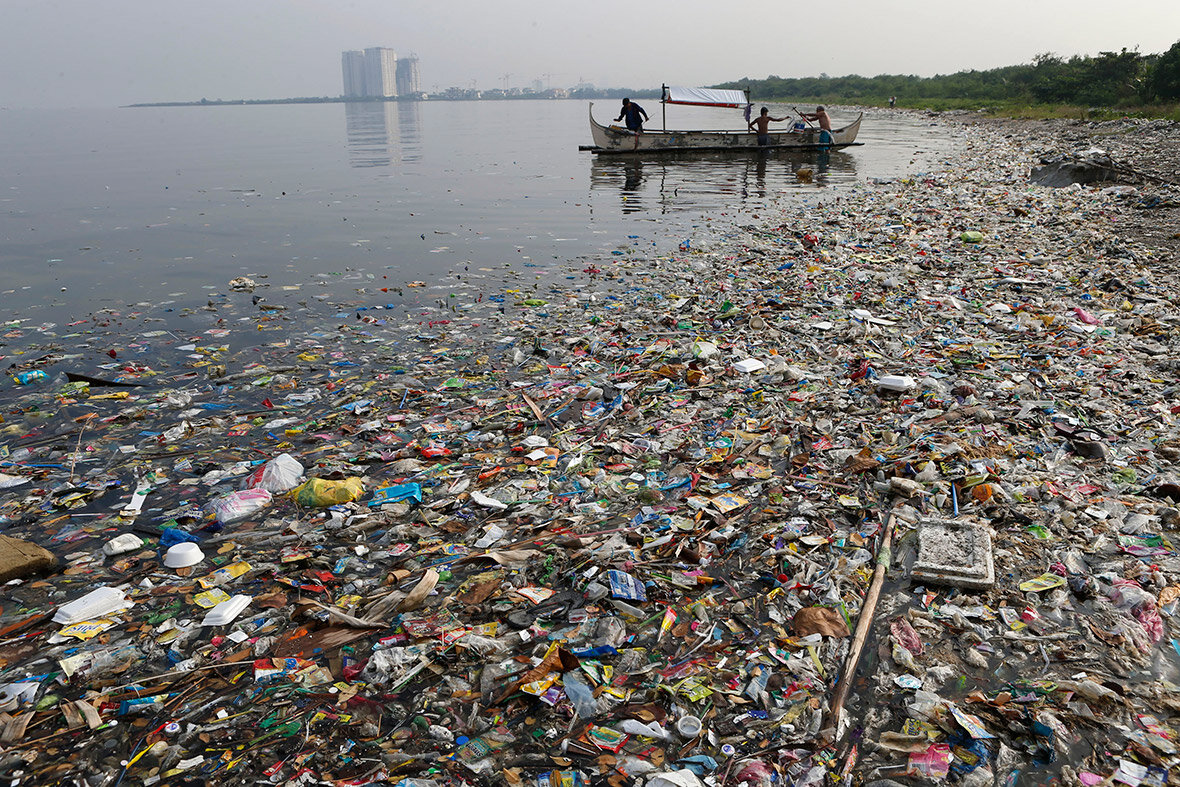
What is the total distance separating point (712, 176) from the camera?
74.1 ft

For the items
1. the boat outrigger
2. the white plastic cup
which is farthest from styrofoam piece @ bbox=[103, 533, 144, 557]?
the boat outrigger

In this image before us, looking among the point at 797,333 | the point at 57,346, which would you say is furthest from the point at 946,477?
the point at 57,346

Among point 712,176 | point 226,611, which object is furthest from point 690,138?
point 226,611

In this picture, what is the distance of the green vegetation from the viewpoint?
32.7 meters

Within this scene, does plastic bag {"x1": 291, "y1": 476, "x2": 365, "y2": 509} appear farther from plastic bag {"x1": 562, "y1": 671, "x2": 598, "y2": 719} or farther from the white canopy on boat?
the white canopy on boat

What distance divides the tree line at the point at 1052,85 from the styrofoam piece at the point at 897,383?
38.4 metres

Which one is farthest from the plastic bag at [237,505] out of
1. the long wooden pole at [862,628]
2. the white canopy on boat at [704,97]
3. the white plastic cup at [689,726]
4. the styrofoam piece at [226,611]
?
the white canopy on boat at [704,97]

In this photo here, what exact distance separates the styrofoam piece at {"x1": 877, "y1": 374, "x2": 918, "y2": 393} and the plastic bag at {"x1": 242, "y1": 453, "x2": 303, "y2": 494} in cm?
428

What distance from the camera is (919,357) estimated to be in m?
6.07

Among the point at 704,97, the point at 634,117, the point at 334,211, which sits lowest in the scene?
the point at 334,211

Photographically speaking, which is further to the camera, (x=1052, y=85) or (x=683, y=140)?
(x=1052, y=85)

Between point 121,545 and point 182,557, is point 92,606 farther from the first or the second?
point 121,545

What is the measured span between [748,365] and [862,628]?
3.33 metres

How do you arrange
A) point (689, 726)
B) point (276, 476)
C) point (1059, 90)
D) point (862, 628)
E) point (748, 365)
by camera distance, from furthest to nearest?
point (1059, 90) → point (748, 365) → point (276, 476) → point (862, 628) → point (689, 726)
